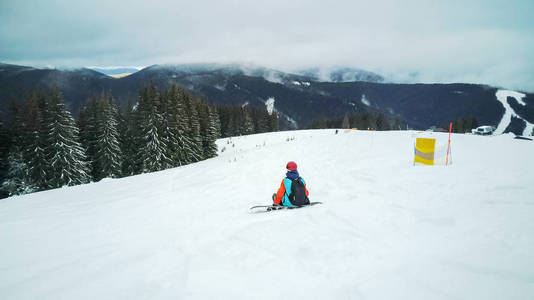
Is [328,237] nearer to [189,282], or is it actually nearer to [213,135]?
[189,282]

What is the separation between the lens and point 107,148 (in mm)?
30375

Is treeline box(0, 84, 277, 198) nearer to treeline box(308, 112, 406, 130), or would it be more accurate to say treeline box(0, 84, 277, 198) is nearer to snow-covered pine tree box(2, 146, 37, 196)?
snow-covered pine tree box(2, 146, 37, 196)

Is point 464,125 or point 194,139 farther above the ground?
point 464,125

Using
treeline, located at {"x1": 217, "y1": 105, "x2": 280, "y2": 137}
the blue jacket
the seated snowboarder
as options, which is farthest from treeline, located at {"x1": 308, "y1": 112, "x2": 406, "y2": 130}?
the blue jacket

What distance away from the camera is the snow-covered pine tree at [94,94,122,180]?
99.2 feet

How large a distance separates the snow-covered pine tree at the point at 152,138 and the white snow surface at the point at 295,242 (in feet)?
60.0

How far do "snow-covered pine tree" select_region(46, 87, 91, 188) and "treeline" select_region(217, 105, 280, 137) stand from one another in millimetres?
39901

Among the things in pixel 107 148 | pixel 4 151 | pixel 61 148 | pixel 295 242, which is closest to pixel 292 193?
pixel 295 242

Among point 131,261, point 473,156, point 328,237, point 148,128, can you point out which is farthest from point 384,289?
point 148,128

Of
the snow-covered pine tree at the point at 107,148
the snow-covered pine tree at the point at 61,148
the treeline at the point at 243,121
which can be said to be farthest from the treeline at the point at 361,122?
the snow-covered pine tree at the point at 61,148

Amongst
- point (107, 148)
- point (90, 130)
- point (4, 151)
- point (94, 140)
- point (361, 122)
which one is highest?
point (361, 122)

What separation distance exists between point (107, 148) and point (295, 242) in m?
33.2

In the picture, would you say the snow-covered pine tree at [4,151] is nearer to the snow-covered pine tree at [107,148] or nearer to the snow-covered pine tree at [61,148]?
the snow-covered pine tree at [61,148]

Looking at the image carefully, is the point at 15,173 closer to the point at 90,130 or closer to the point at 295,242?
the point at 90,130
